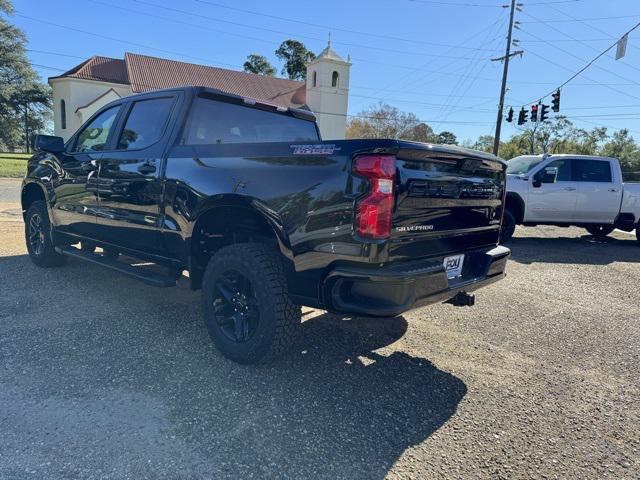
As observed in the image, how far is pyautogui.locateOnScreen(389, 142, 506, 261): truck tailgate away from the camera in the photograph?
260cm

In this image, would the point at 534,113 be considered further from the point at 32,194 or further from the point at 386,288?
the point at 386,288

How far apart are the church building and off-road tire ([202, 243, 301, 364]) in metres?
38.6

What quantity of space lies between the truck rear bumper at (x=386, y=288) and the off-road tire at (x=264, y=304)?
1.31ft

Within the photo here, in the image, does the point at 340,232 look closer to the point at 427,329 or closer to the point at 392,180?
the point at 392,180

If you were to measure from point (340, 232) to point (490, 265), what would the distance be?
1438 millimetres

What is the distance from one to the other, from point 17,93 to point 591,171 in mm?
64872

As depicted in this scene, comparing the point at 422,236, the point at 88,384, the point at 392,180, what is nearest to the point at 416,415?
the point at 422,236

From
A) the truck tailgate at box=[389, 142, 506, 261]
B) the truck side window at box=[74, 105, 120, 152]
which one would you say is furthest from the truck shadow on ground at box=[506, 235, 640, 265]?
the truck side window at box=[74, 105, 120, 152]

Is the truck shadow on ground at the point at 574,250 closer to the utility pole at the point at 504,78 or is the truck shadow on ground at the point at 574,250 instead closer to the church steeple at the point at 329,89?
the utility pole at the point at 504,78

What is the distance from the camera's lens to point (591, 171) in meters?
9.73

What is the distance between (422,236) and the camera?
2.78 meters

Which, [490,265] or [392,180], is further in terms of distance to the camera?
[490,265]

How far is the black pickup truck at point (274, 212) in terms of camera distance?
2.56m

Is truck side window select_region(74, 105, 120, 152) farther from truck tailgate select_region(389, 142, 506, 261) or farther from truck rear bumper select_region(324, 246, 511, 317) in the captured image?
truck tailgate select_region(389, 142, 506, 261)
